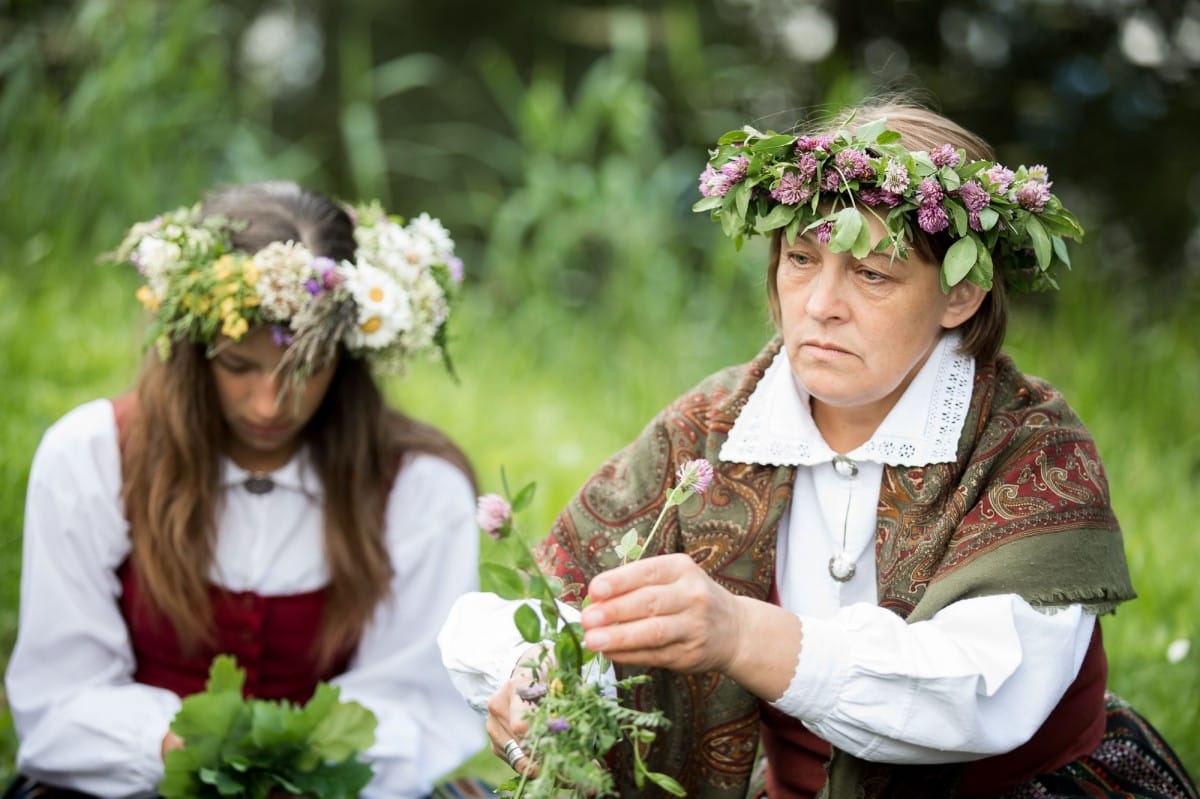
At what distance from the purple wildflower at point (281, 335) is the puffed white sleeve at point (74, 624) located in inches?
20.9

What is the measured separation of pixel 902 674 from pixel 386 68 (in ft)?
24.1

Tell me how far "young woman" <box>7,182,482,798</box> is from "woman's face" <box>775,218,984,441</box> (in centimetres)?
102

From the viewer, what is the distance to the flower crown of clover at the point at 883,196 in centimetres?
219

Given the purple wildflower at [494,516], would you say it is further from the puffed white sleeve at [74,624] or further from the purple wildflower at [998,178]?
the puffed white sleeve at [74,624]

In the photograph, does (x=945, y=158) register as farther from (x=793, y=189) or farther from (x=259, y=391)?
(x=259, y=391)

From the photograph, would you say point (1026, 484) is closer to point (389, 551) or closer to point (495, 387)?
point (389, 551)

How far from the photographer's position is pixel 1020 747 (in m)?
2.44

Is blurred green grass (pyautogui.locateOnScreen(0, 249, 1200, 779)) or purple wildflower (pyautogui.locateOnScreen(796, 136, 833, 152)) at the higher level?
purple wildflower (pyautogui.locateOnScreen(796, 136, 833, 152))

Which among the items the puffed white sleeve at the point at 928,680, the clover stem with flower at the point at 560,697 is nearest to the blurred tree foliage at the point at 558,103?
the puffed white sleeve at the point at 928,680

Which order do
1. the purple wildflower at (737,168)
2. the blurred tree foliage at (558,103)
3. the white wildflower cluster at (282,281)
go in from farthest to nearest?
the blurred tree foliage at (558,103), the white wildflower cluster at (282,281), the purple wildflower at (737,168)

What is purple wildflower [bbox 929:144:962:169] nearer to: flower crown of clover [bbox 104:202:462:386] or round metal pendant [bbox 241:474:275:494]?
flower crown of clover [bbox 104:202:462:386]

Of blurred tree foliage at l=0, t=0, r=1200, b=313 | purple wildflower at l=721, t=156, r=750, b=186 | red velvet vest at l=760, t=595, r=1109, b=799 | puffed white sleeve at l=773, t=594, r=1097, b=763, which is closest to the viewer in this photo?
puffed white sleeve at l=773, t=594, r=1097, b=763

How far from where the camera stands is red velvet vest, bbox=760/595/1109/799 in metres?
2.44

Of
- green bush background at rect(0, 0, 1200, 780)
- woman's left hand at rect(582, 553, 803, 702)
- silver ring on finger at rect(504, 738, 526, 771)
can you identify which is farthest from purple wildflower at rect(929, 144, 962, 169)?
green bush background at rect(0, 0, 1200, 780)
